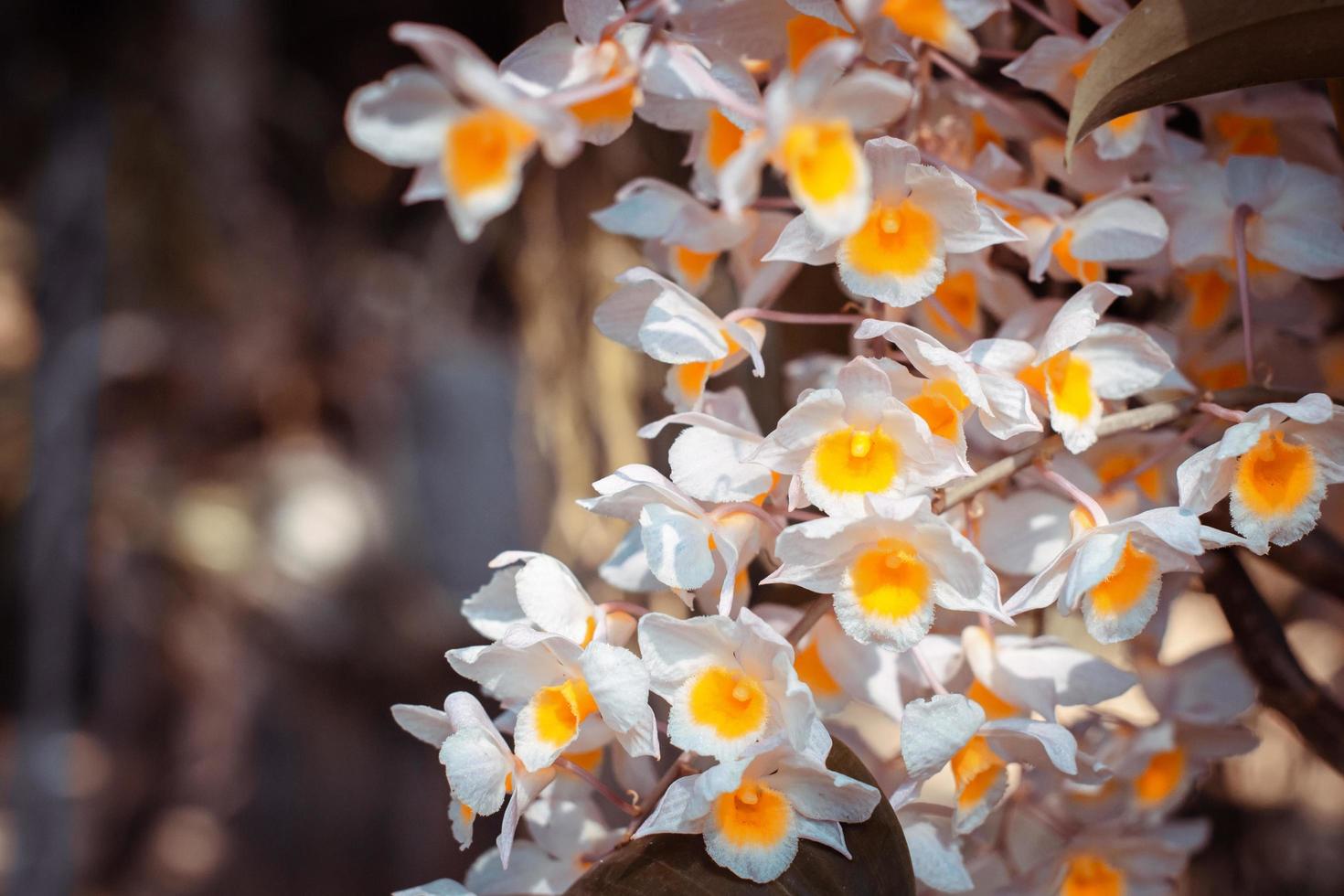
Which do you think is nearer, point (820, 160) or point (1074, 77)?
point (820, 160)

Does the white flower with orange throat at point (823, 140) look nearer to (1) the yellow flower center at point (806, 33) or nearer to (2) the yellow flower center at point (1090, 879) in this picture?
(1) the yellow flower center at point (806, 33)

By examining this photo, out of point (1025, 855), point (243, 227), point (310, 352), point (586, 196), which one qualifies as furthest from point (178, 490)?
point (1025, 855)

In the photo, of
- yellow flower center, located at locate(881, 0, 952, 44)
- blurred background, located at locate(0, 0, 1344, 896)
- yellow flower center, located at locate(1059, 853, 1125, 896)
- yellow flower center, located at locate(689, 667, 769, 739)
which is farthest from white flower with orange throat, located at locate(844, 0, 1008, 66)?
blurred background, located at locate(0, 0, 1344, 896)

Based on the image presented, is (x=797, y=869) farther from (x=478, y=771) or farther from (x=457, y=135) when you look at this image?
(x=457, y=135)

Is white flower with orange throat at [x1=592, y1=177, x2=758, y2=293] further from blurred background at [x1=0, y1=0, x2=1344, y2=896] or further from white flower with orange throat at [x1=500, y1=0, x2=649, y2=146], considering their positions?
blurred background at [x1=0, y1=0, x2=1344, y2=896]

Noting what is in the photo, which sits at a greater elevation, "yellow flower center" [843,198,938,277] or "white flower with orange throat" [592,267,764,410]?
"yellow flower center" [843,198,938,277]

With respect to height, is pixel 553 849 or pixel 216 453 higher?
pixel 553 849

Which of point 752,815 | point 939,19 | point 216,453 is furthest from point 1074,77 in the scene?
point 216,453

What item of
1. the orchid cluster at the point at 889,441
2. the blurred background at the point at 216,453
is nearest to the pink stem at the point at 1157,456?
the orchid cluster at the point at 889,441
